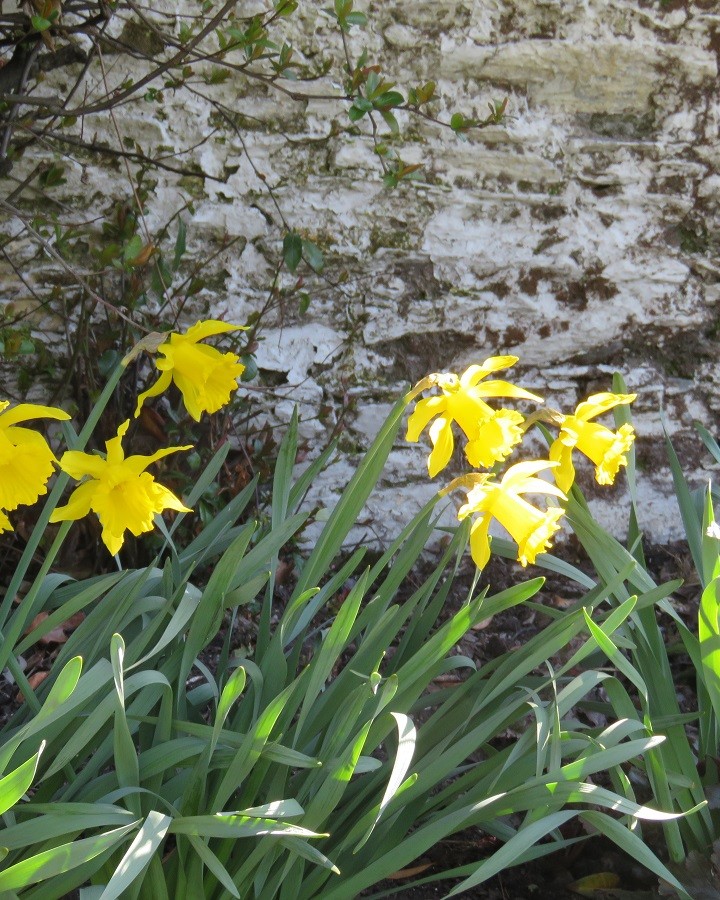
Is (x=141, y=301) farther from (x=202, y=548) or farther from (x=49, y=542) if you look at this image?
(x=202, y=548)

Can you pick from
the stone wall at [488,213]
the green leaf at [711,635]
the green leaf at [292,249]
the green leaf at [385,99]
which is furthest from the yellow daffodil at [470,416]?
the stone wall at [488,213]

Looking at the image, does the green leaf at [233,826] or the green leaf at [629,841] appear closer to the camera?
the green leaf at [233,826]

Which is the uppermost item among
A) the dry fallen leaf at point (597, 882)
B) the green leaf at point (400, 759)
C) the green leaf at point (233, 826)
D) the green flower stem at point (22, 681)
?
the green flower stem at point (22, 681)

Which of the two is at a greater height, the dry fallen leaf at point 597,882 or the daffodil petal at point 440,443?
the daffodil petal at point 440,443

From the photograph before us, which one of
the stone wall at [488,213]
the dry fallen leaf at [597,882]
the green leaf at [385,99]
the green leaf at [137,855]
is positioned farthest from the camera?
the stone wall at [488,213]

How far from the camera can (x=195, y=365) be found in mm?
1078

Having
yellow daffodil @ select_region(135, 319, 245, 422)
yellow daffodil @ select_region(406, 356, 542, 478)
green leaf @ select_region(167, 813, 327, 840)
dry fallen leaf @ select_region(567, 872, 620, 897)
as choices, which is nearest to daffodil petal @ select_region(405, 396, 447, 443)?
yellow daffodil @ select_region(406, 356, 542, 478)

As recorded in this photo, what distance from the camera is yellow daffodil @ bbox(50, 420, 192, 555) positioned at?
3.27 ft

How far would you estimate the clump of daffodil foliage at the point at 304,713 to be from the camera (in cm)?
96

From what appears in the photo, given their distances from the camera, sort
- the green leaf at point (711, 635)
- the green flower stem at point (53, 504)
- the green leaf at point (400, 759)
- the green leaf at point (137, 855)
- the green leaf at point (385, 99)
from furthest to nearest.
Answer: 1. the green leaf at point (385, 99)
2. the green leaf at point (711, 635)
3. the green flower stem at point (53, 504)
4. the green leaf at point (400, 759)
5. the green leaf at point (137, 855)

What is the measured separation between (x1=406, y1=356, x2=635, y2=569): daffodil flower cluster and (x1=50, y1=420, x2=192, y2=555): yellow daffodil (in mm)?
343

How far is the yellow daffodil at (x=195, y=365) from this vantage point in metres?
1.06

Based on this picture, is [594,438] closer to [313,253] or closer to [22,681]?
[22,681]

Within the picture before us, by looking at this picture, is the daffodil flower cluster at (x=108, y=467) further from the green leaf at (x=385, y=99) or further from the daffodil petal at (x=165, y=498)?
the green leaf at (x=385, y=99)
